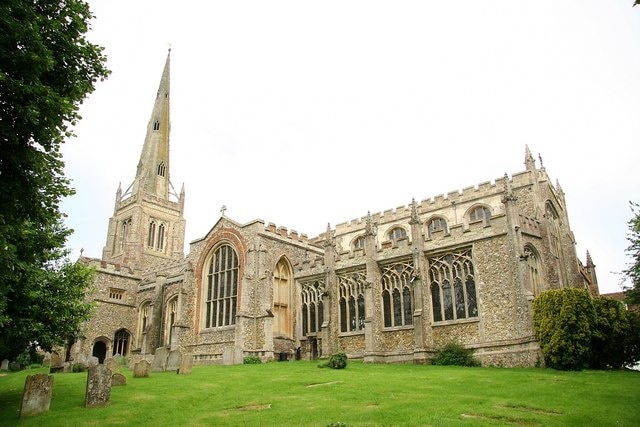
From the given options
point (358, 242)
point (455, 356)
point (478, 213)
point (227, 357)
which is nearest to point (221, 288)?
point (227, 357)

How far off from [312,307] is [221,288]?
5.92m

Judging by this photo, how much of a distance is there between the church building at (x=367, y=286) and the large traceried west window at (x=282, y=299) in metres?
0.06

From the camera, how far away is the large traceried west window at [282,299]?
97.8ft

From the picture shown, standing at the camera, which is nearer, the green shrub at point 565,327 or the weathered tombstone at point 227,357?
the green shrub at point 565,327

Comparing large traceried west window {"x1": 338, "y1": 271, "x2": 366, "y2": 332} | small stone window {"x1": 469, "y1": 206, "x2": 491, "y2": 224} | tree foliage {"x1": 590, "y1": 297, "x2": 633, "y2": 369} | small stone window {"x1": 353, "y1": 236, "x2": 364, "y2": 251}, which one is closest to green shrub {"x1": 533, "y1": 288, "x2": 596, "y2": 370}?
tree foliage {"x1": 590, "y1": 297, "x2": 633, "y2": 369}

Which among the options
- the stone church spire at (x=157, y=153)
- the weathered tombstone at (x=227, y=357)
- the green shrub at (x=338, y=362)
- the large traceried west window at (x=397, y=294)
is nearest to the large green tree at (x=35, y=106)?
the green shrub at (x=338, y=362)

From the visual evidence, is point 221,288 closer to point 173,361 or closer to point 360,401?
point 173,361

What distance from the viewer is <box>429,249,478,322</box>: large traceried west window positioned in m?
23.6

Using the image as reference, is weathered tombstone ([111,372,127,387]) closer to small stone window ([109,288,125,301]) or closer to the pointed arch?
the pointed arch

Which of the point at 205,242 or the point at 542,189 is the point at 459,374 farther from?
the point at 205,242

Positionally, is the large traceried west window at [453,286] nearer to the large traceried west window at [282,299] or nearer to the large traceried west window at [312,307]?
the large traceried west window at [312,307]

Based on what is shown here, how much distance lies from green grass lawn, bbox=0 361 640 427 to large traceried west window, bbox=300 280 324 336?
1084 cm

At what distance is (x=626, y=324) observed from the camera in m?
20.0

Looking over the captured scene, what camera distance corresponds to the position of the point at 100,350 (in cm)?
3803
